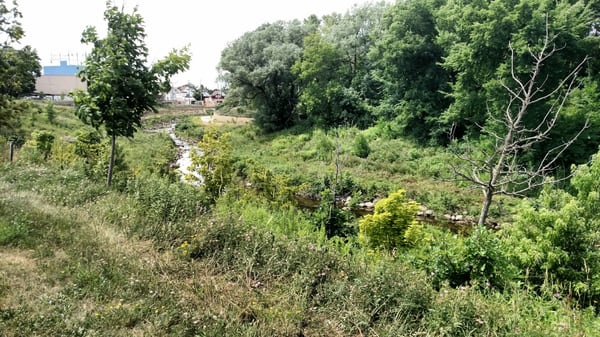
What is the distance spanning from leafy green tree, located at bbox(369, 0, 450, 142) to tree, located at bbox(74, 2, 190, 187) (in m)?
17.4

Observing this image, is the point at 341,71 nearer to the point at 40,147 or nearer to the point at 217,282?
the point at 40,147

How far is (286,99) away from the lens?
32.4m

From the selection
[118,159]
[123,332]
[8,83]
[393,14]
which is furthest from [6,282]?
[393,14]

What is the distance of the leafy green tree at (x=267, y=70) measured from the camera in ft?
94.9

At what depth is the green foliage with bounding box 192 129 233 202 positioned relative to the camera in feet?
28.9

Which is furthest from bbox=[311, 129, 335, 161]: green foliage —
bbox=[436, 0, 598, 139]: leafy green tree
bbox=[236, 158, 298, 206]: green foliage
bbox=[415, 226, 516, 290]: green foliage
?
bbox=[415, 226, 516, 290]: green foliage

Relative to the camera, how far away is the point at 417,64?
74.5 feet

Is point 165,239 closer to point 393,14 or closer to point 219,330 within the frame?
point 219,330

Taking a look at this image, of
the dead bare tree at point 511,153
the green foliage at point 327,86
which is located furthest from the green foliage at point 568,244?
the green foliage at point 327,86

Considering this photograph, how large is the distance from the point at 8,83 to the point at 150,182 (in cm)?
315

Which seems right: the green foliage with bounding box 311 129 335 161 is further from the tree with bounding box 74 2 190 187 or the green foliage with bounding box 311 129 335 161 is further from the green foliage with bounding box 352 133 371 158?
the tree with bounding box 74 2 190 187

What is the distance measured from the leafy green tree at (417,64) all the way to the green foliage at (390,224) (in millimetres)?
15351

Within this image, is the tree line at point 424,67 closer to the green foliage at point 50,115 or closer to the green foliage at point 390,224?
the green foliage at point 390,224

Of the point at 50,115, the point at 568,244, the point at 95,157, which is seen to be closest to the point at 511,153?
the point at 568,244
